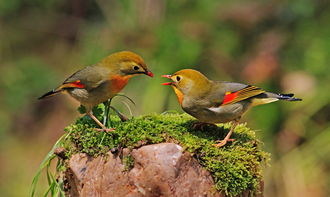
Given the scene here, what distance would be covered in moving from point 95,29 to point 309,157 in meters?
5.29

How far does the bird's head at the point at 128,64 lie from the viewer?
4.70 m

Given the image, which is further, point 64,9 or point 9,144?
point 64,9

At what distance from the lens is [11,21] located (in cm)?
1174

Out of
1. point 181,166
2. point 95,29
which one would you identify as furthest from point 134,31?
point 181,166

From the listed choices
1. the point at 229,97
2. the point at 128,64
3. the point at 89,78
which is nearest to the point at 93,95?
the point at 89,78

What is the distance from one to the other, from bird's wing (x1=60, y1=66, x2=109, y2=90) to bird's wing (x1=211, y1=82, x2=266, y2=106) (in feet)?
3.61

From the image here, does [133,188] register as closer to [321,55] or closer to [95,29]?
[321,55]

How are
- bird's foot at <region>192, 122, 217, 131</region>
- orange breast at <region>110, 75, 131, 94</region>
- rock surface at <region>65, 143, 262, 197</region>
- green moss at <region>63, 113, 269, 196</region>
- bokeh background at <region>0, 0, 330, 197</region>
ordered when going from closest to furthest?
rock surface at <region>65, 143, 262, 197</region>
green moss at <region>63, 113, 269, 196</region>
bird's foot at <region>192, 122, 217, 131</region>
orange breast at <region>110, 75, 131, 94</region>
bokeh background at <region>0, 0, 330, 197</region>

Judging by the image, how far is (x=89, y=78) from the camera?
476 centimetres

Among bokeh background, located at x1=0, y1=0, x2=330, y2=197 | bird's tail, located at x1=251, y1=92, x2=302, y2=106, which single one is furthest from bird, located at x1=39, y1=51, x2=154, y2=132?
bokeh background, located at x1=0, y1=0, x2=330, y2=197

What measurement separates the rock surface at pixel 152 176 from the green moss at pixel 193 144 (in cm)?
7

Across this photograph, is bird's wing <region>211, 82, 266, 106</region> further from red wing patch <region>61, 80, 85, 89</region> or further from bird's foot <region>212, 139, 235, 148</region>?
red wing patch <region>61, 80, 85, 89</region>

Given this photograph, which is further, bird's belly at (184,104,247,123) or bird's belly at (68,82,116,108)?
bird's belly at (68,82,116,108)

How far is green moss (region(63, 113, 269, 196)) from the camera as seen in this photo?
4.15 metres
